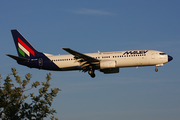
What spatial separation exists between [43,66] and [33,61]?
2236 mm

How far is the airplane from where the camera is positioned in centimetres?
5119

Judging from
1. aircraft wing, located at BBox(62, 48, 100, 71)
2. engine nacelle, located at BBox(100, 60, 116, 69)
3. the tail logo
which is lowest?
engine nacelle, located at BBox(100, 60, 116, 69)

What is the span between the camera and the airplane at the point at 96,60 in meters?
51.2

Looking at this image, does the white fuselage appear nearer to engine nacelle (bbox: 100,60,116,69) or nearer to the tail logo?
engine nacelle (bbox: 100,60,116,69)

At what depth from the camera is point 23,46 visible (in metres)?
58.2

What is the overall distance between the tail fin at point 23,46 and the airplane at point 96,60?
2.43 ft

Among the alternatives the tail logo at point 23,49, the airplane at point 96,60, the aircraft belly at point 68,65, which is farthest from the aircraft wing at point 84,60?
the tail logo at point 23,49

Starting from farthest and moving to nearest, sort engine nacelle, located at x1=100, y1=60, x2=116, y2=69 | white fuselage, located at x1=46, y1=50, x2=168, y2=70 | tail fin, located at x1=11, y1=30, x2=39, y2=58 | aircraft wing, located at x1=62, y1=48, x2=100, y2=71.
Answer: tail fin, located at x1=11, y1=30, x2=39, y2=58, white fuselage, located at x1=46, y1=50, x2=168, y2=70, engine nacelle, located at x1=100, y1=60, x2=116, y2=69, aircraft wing, located at x1=62, y1=48, x2=100, y2=71

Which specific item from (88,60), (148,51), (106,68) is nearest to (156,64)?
(148,51)

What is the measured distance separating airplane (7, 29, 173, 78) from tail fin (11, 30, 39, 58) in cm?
74

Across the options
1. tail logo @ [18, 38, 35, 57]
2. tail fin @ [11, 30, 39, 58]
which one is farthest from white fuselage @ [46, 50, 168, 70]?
tail logo @ [18, 38, 35, 57]

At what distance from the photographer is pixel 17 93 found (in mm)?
30516

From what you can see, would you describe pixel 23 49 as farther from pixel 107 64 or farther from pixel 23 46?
pixel 107 64

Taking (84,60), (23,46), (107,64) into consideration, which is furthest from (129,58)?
(23,46)
